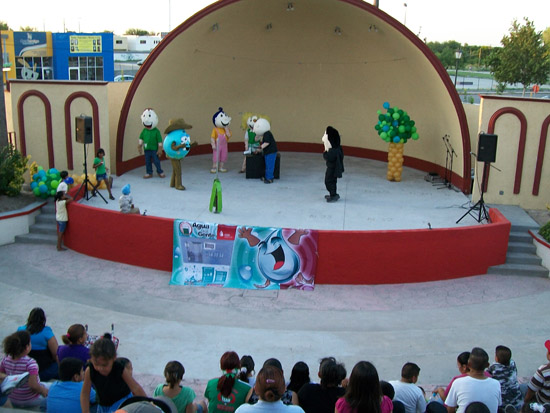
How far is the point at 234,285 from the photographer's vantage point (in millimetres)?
11227

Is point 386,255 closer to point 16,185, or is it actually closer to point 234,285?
point 234,285

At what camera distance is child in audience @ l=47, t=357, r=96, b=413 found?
542cm

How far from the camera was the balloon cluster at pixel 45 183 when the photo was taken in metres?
13.4

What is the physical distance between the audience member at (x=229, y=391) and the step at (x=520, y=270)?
780cm

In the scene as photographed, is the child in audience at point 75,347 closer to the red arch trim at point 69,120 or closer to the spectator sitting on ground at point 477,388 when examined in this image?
the spectator sitting on ground at point 477,388

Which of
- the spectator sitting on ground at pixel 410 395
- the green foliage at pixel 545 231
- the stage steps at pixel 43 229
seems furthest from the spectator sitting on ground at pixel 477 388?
the stage steps at pixel 43 229

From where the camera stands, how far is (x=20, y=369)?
591 cm

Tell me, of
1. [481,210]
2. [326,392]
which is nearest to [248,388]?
[326,392]

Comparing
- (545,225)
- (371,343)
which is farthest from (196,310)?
(545,225)

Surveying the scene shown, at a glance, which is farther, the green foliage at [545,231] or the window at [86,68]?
the window at [86,68]

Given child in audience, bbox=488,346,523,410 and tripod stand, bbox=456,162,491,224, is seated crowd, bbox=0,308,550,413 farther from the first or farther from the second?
tripod stand, bbox=456,162,491,224

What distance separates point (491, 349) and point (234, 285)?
4.54m

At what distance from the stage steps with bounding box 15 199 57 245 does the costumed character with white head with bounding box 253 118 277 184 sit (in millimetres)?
5284

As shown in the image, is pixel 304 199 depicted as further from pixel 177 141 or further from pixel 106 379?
pixel 106 379
